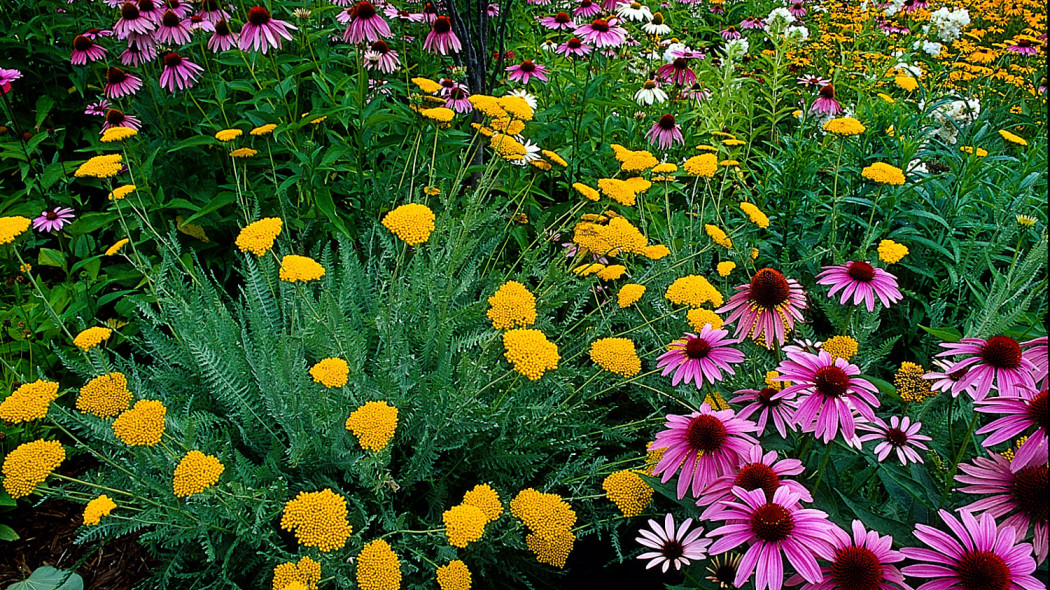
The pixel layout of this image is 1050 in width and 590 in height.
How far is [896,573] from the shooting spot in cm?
93

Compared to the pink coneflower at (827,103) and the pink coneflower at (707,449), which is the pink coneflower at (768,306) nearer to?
the pink coneflower at (707,449)

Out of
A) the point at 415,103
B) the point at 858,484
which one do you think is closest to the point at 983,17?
the point at 415,103

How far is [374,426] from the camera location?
134 cm

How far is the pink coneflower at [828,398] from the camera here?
1.11m

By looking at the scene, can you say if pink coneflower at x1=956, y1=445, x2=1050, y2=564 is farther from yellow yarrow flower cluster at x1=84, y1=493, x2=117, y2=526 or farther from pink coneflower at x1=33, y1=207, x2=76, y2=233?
pink coneflower at x1=33, y1=207, x2=76, y2=233

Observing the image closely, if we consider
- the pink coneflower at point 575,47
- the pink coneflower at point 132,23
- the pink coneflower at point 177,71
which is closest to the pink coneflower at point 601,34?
the pink coneflower at point 575,47

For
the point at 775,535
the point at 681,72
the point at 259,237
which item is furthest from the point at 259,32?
the point at 775,535

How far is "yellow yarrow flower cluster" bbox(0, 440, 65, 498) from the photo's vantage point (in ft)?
4.37

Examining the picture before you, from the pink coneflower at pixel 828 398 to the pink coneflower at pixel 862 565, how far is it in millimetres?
155

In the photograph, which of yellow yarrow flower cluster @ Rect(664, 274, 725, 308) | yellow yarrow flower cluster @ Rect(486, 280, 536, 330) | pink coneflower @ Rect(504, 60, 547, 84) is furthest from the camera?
pink coneflower @ Rect(504, 60, 547, 84)

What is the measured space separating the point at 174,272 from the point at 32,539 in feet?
2.93

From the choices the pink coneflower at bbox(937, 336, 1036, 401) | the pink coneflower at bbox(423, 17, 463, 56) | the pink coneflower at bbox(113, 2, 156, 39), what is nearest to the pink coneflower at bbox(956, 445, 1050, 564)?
the pink coneflower at bbox(937, 336, 1036, 401)

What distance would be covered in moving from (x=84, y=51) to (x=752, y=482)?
2930mm

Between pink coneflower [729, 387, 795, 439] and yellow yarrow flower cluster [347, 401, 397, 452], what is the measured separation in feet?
2.15
